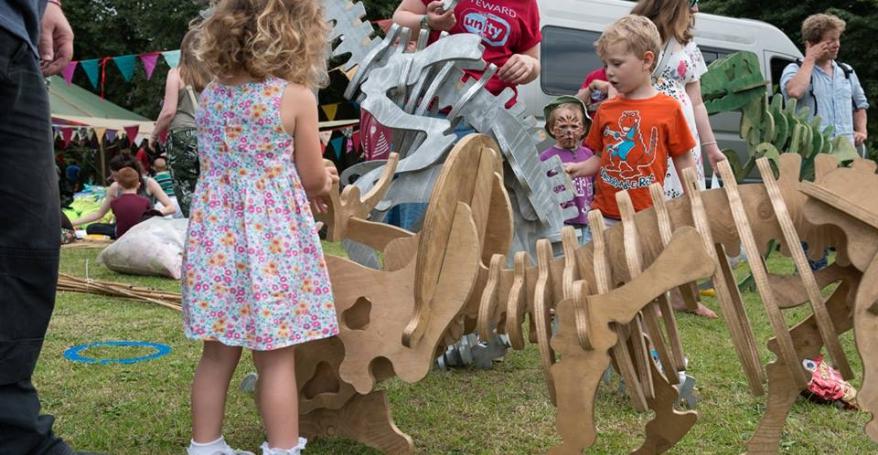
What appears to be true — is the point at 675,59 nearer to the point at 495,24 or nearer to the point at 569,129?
the point at 569,129

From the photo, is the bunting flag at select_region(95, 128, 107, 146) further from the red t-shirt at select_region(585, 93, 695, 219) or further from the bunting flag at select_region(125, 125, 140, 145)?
the red t-shirt at select_region(585, 93, 695, 219)

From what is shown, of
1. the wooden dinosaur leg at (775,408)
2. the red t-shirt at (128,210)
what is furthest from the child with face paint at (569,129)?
the red t-shirt at (128,210)

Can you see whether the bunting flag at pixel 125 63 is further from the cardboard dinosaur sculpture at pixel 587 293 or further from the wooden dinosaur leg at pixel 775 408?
the wooden dinosaur leg at pixel 775 408

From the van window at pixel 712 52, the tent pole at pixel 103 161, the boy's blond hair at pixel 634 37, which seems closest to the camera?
the boy's blond hair at pixel 634 37

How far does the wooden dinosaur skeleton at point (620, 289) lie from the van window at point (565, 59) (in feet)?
20.3

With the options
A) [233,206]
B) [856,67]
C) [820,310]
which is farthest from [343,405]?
[856,67]

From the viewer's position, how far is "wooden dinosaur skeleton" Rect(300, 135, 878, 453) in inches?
79.0

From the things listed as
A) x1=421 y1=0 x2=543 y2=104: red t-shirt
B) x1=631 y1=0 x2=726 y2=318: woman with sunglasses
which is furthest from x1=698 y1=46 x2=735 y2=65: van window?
x1=421 y1=0 x2=543 y2=104: red t-shirt

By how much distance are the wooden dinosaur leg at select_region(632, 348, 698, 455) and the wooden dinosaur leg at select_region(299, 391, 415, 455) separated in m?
0.68

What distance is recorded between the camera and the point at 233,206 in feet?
7.50

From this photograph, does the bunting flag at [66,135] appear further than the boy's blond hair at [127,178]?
Yes

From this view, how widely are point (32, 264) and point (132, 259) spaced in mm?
4621

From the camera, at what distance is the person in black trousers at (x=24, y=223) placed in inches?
76.6

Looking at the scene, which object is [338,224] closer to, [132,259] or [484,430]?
[484,430]
